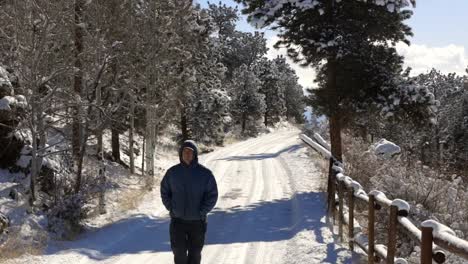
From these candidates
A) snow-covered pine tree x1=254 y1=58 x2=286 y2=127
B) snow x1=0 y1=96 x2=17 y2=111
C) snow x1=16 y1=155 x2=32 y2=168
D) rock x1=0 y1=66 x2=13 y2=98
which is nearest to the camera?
snow x1=0 y1=96 x2=17 y2=111

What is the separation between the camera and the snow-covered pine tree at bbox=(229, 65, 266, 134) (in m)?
69.8

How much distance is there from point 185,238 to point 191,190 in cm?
72

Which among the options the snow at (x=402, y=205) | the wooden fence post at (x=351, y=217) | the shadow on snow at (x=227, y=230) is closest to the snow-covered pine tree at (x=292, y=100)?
the shadow on snow at (x=227, y=230)

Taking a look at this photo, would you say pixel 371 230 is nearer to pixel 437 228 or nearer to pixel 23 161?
pixel 437 228

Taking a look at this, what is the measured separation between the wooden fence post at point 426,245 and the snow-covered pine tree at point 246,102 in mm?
63612

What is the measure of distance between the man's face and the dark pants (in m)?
0.84

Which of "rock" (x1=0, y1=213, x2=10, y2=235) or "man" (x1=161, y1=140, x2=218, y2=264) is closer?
"man" (x1=161, y1=140, x2=218, y2=264)

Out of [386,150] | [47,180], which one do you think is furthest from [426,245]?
[386,150]

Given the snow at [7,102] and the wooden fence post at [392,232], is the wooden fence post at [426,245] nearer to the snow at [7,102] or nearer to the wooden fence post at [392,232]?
the wooden fence post at [392,232]

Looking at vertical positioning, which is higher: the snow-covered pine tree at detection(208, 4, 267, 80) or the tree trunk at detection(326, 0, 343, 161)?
the snow-covered pine tree at detection(208, 4, 267, 80)

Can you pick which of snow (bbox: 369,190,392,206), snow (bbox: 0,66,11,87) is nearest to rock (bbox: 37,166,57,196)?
snow (bbox: 0,66,11,87)

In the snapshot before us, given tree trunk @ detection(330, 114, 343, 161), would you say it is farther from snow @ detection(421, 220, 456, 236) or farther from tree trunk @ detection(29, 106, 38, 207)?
snow @ detection(421, 220, 456, 236)

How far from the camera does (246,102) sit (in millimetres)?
70062

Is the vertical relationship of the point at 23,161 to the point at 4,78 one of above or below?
below
